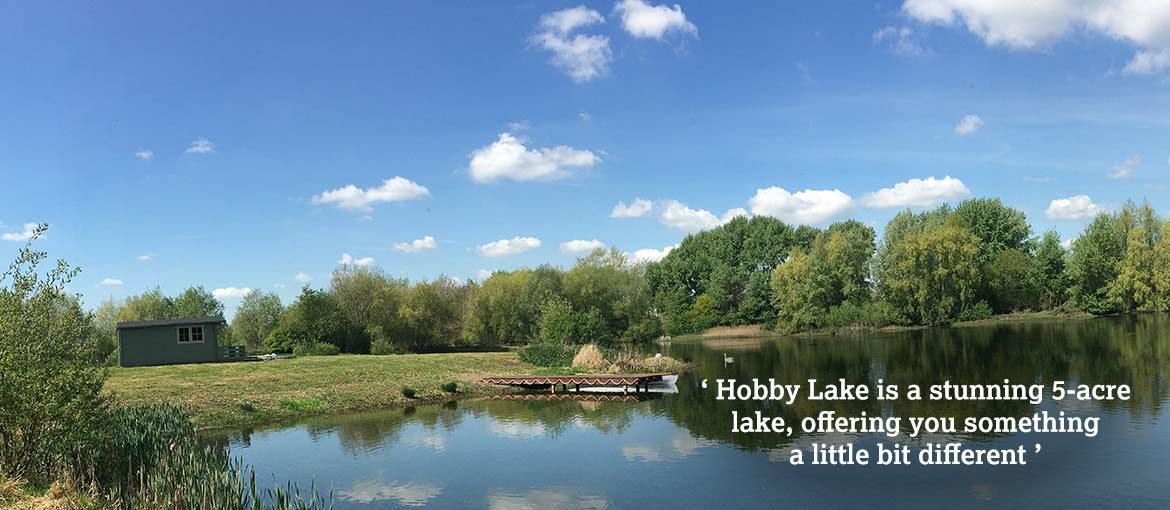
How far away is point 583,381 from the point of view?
39312mm

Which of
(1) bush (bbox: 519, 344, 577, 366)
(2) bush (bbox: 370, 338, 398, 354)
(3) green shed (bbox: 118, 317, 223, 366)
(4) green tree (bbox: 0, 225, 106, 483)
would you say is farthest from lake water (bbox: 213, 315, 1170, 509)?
(2) bush (bbox: 370, 338, 398, 354)

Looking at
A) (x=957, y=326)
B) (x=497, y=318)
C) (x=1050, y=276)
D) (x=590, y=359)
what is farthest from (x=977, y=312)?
(x=590, y=359)

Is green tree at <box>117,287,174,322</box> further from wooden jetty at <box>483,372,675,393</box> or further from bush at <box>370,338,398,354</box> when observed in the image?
wooden jetty at <box>483,372,675,393</box>

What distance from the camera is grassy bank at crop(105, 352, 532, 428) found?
30.3 m

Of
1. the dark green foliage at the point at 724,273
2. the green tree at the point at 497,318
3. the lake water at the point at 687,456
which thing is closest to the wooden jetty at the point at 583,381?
the lake water at the point at 687,456

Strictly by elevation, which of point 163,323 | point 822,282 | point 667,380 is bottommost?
point 667,380

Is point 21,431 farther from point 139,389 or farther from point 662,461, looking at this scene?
point 139,389

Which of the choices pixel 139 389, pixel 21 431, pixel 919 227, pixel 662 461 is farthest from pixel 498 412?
pixel 919 227

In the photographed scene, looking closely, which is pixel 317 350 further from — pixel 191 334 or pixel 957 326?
pixel 957 326

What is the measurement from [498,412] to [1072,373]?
24972 mm

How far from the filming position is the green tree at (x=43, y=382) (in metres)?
14.0

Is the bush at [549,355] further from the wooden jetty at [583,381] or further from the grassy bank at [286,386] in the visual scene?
the wooden jetty at [583,381]

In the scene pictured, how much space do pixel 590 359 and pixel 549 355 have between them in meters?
6.49

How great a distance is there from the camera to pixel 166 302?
9950cm
